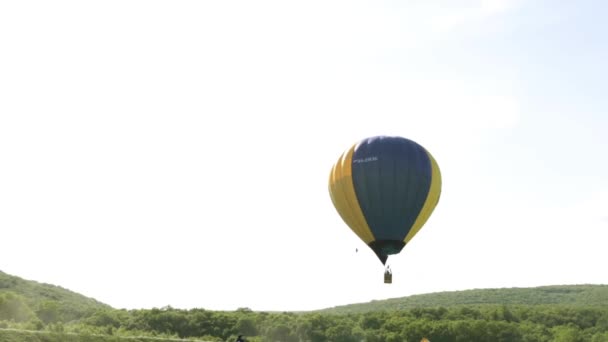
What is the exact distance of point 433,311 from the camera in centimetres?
18125

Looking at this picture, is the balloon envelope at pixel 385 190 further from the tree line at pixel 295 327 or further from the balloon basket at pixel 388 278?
the tree line at pixel 295 327

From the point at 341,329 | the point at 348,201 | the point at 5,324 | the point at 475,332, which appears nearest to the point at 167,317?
the point at 341,329

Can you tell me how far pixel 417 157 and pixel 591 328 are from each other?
137321 mm

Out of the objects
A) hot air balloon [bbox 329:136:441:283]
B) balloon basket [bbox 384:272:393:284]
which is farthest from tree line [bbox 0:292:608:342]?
balloon basket [bbox 384:272:393:284]

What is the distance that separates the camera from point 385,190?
50.0m

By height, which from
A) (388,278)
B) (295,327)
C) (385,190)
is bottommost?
(295,327)

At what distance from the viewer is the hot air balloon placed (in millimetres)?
50000

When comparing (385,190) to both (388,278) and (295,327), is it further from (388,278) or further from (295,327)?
(295,327)

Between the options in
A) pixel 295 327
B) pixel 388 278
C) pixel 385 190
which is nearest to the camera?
pixel 388 278

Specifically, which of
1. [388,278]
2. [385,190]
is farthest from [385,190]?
[388,278]

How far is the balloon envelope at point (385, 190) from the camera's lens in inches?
1969

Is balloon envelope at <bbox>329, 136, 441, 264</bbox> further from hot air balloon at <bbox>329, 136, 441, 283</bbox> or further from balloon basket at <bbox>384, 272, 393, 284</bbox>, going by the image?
balloon basket at <bbox>384, 272, 393, 284</bbox>

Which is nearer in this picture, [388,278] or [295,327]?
[388,278]

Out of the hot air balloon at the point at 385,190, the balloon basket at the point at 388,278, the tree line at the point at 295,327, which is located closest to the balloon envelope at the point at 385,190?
the hot air balloon at the point at 385,190
